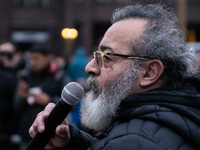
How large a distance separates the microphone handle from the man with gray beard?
0.10 ft

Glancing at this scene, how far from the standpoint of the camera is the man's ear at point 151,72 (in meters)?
1.58

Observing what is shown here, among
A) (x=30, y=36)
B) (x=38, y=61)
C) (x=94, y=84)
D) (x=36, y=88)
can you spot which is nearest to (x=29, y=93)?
(x=36, y=88)

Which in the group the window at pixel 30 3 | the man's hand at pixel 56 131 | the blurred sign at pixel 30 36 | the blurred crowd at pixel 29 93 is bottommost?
the blurred sign at pixel 30 36

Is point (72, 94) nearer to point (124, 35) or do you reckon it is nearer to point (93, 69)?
point (93, 69)

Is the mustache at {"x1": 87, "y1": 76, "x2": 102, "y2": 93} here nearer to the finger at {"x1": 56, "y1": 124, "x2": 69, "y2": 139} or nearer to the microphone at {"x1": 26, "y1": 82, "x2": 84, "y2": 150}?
the microphone at {"x1": 26, "y1": 82, "x2": 84, "y2": 150}

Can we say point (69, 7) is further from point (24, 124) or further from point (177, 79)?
point (177, 79)

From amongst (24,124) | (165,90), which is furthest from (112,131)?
(24,124)

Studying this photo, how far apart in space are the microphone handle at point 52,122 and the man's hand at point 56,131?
0.03 meters

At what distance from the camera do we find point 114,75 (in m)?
→ 1.66

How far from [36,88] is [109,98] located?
2.62 m

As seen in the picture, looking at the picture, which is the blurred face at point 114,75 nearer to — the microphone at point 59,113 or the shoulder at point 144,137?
the microphone at point 59,113

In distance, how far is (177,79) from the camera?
1626mm

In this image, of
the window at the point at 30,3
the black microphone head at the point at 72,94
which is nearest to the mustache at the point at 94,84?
the black microphone head at the point at 72,94

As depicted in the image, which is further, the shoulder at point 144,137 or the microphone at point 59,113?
the microphone at point 59,113
